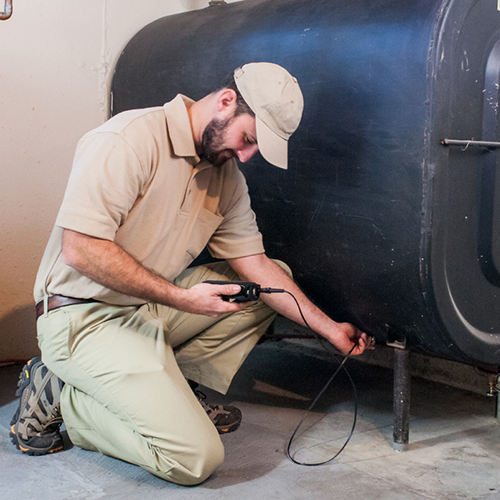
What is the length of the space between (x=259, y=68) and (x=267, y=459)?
88 centimetres

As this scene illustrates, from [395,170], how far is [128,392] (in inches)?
29.1

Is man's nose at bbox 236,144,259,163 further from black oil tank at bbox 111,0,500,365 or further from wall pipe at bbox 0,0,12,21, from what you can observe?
wall pipe at bbox 0,0,12,21

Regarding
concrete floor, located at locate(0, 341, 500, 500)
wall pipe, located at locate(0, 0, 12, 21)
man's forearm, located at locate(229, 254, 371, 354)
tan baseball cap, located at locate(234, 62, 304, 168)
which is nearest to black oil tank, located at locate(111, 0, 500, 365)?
man's forearm, located at locate(229, 254, 371, 354)

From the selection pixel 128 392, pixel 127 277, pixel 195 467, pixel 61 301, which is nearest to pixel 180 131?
pixel 127 277

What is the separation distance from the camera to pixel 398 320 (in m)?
1.40

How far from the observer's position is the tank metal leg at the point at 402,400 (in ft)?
4.80

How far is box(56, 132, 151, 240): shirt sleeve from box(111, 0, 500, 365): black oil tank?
1.41 ft

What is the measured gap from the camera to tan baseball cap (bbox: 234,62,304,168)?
1.28 meters

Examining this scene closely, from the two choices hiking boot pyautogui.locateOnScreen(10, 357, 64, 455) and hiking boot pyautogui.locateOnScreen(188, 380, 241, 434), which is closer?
hiking boot pyautogui.locateOnScreen(10, 357, 64, 455)

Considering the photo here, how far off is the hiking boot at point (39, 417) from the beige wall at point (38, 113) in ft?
1.84

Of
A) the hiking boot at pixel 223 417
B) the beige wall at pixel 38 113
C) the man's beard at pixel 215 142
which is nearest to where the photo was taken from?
the man's beard at pixel 215 142

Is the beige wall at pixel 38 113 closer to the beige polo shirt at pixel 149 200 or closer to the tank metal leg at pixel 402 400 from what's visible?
the beige polo shirt at pixel 149 200

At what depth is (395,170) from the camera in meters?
1.30

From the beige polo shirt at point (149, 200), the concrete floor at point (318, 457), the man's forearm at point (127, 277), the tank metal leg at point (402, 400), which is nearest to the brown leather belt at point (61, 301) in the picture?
the beige polo shirt at point (149, 200)
